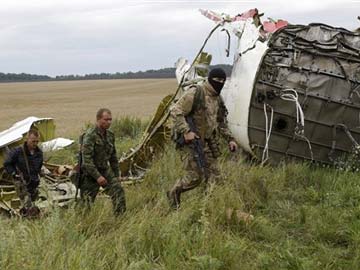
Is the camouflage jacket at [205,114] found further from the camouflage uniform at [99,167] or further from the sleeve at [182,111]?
the camouflage uniform at [99,167]

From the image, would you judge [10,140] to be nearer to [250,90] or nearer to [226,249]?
[250,90]

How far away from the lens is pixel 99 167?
236 inches

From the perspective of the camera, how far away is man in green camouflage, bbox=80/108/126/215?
5754mm

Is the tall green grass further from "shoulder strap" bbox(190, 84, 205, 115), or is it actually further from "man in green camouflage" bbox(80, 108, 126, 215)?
"shoulder strap" bbox(190, 84, 205, 115)

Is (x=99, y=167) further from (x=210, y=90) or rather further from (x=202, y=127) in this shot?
(x=210, y=90)

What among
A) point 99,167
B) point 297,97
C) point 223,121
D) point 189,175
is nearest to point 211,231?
point 189,175

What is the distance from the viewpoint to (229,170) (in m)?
7.39

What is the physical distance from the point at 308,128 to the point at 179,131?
266 centimetres

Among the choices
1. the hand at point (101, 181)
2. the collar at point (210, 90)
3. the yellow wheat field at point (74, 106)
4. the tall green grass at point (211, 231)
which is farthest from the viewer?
the yellow wheat field at point (74, 106)

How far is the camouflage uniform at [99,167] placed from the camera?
18.9 feet

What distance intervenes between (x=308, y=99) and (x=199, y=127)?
2.32m

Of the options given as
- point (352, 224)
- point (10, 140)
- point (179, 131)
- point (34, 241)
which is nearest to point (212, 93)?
point (179, 131)

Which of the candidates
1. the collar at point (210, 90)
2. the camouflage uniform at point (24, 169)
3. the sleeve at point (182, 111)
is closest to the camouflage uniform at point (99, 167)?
the sleeve at point (182, 111)

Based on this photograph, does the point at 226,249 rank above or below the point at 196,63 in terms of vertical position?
below
